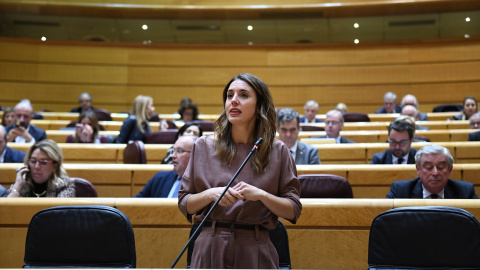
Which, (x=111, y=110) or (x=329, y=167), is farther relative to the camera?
(x=111, y=110)

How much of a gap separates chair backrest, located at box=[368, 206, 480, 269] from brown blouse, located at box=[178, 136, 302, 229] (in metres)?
0.33

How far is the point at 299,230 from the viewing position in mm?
2369

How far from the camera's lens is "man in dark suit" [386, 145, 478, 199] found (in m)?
2.82

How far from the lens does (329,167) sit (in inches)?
137

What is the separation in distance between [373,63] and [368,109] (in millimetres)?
771

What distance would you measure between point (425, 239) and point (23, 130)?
4.04 meters

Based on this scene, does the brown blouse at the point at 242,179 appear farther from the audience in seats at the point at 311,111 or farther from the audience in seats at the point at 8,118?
the audience in seats at the point at 311,111

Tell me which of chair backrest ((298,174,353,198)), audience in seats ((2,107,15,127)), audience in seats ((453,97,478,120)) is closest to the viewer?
chair backrest ((298,174,353,198))

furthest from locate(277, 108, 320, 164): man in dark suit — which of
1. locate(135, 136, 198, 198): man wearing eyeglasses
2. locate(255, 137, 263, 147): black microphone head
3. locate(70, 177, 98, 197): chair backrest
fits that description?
locate(255, 137, 263, 147): black microphone head

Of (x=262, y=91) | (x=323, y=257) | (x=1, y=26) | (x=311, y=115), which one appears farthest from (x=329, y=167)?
(x=1, y=26)

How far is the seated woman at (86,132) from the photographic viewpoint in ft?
16.1

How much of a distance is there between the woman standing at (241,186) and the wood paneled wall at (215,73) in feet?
24.6

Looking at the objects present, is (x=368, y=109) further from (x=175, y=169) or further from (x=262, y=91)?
(x=262, y=91)

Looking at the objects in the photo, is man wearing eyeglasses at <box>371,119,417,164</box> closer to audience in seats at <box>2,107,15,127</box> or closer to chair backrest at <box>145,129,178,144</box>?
chair backrest at <box>145,129,178,144</box>
